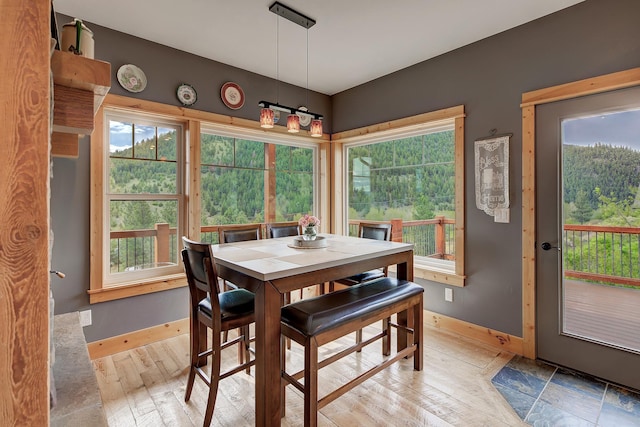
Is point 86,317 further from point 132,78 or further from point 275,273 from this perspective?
point 132,78

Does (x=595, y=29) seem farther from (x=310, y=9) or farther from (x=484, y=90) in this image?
(x=310, y=9)

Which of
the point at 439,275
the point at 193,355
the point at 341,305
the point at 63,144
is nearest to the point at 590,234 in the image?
the point at 439,275

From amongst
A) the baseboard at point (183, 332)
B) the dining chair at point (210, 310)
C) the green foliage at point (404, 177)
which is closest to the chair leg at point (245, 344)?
the dining chair at point (210, 310)

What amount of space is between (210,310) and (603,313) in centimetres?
273

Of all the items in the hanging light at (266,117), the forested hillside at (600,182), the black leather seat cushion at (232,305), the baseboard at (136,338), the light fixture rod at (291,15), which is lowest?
the baseboard at (136,338)

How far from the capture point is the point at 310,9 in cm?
241

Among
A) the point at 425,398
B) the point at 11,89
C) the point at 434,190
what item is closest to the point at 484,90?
the point at 434,190

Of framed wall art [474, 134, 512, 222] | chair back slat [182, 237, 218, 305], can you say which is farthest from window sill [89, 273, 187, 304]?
framed wall art [474, 134, 512, 222]

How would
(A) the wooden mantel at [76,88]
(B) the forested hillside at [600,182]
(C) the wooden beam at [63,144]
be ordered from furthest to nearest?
1. (B) the forested hillside at [600,182]
2. (C) the wooden beam at [63,144]
3. (A) the wooden mantel at [76,88]

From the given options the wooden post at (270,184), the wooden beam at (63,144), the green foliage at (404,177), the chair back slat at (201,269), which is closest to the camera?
the wooden beam at (63,144)

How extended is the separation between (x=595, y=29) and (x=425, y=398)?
2.83 meters

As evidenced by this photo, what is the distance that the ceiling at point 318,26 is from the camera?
236 centimetres

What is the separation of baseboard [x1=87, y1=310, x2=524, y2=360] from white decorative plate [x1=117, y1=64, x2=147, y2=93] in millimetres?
2141

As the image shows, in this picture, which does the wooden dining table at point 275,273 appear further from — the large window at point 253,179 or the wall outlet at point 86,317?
the wall outlet at point 86,317
